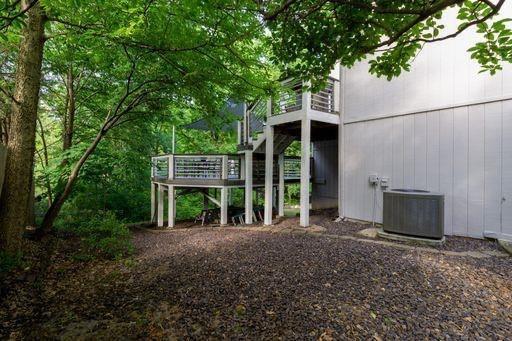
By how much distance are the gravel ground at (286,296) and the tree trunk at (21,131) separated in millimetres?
941

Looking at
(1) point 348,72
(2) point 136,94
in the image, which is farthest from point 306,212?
(2) point 136,94

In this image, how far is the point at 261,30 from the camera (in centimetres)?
371

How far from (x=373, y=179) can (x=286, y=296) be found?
15.2ft

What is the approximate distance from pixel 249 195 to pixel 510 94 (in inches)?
254

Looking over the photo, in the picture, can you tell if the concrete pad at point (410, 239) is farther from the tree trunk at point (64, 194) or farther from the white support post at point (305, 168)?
the tree trunk at point (64, 194)

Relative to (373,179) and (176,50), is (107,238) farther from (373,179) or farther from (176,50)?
(373,179)

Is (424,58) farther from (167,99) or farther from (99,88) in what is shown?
(99,88)

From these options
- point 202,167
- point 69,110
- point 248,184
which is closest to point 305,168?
point 248,184

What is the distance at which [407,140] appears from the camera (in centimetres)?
601

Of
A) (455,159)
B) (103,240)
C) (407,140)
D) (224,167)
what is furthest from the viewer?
(224,167)

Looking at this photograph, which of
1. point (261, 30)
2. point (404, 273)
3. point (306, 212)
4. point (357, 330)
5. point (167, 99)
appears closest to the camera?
point (357, 330)

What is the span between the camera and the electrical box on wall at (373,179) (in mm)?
6496

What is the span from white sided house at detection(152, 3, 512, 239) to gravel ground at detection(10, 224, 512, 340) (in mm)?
1534

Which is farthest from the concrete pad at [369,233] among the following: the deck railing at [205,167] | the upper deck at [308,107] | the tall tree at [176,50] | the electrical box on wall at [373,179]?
the deck railing at [205,167]
